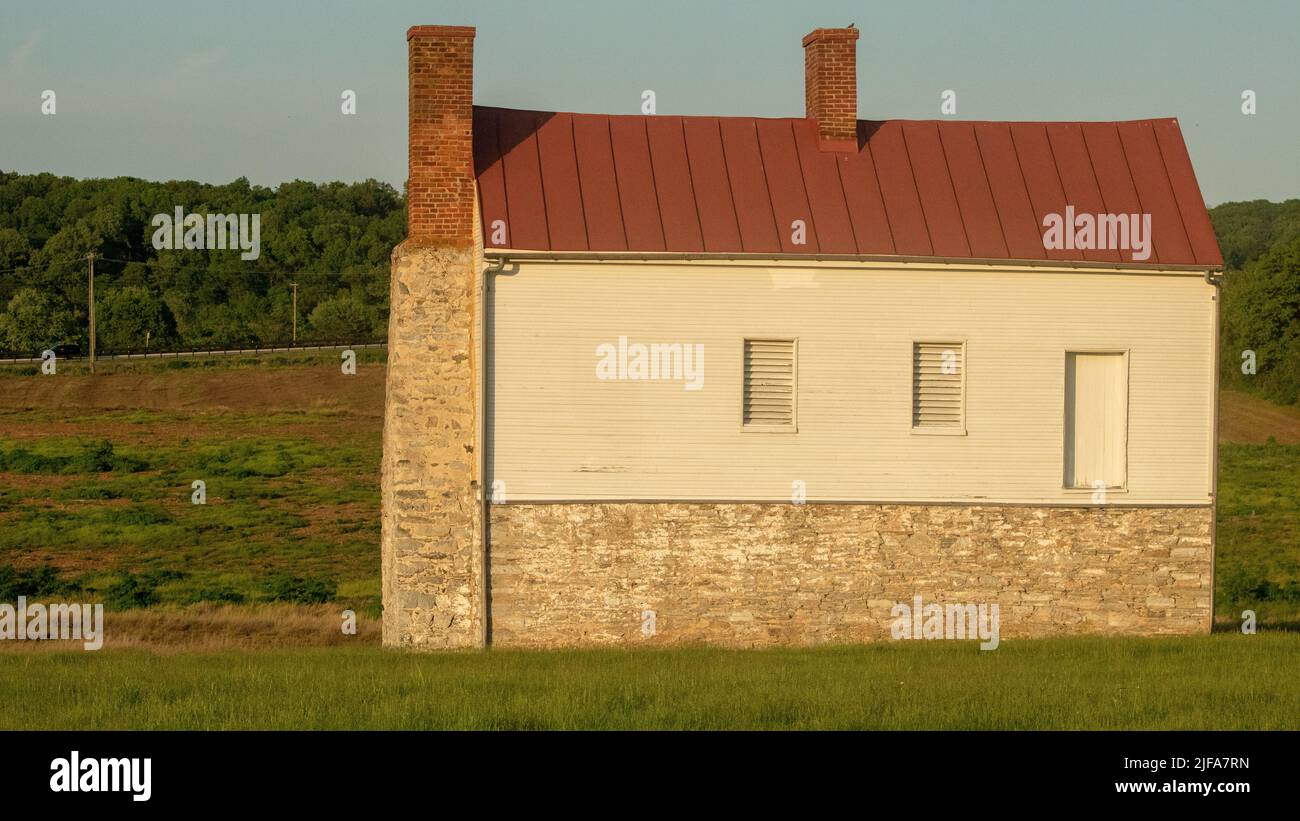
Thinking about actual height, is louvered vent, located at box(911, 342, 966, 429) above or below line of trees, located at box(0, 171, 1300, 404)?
below

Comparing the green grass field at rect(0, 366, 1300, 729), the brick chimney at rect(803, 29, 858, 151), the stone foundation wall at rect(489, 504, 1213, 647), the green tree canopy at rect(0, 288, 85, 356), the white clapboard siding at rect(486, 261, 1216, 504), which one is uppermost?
the brick chimney at rect(803, 29, 858, 151)

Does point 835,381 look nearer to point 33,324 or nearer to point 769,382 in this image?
point 769,382

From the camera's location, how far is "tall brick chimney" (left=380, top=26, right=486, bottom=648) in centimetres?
2272

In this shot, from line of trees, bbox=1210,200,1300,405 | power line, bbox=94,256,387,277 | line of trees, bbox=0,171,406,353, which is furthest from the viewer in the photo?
power line, bbox=94,256,387,277

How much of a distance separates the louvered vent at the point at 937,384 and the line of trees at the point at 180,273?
53.9 metres

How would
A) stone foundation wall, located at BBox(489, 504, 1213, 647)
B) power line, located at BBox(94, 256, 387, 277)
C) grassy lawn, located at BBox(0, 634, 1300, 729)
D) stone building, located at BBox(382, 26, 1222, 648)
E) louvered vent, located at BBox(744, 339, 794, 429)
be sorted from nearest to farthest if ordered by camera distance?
→ grassy lawn, located at BBox(0, 634, 1300, 729)
stone foundation wall, located at BBox(489, 504, 1213, 647)
stone building, located at BBox(382, 26, 1222, 648)
louvered vent, located at BBox(744, 339, 794, 429)
power line, located at BBox(94, 256, 387, 277)

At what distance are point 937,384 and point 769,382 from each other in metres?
2.43

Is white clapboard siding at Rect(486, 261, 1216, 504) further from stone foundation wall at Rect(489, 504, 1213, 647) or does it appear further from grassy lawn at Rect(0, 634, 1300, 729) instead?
grassy lawn at Rect(0, 634, 1300, 729)

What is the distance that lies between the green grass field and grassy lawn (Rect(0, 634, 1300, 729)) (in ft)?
0.16

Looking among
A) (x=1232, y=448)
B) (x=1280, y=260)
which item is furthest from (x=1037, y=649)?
(x=1280, y=260)

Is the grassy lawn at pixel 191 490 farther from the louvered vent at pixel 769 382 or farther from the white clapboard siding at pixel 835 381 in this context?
the louvered vent at pixel 769 382

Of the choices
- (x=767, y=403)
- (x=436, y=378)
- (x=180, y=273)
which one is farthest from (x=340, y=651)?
(x=180, y=273)

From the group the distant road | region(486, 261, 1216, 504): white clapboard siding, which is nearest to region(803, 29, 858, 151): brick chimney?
region(486, 261, 1216, 504): white clapboard siding

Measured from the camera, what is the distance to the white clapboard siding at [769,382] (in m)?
23.1
